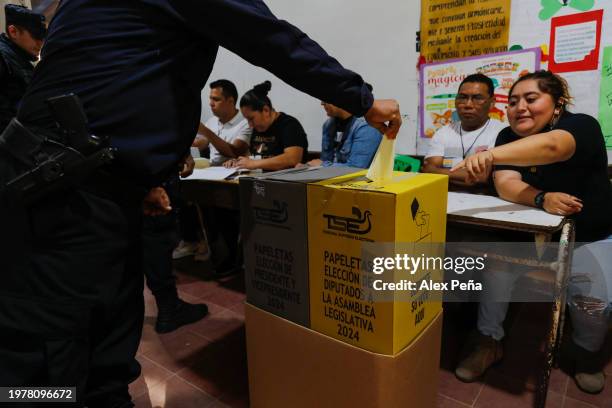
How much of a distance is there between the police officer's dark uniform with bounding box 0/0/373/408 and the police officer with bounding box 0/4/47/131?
3.62 feet

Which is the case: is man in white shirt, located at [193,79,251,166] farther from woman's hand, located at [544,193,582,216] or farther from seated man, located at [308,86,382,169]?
woman's hand, located at [544,193,582,216]

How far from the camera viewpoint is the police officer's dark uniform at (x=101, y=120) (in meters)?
0.71

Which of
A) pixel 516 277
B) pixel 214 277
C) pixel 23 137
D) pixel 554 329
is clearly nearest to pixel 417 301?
pixel 554 329

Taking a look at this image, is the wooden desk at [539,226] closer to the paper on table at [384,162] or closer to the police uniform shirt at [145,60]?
the paper on table at [384,162]

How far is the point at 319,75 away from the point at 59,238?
0.62 m

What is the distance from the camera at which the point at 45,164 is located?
69 centimetres

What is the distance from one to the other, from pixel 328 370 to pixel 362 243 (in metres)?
0.38

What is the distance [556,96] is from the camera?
1369mm

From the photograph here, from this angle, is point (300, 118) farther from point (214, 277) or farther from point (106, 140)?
point (106, 140)

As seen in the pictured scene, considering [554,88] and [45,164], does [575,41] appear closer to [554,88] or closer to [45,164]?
[554,88]

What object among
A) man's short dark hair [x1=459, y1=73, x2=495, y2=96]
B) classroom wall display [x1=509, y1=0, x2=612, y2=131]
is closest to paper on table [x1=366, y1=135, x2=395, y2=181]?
man's short dark hair [x1=459, y1=73, x2=495, y2=96]

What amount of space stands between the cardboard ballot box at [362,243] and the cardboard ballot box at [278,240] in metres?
0.03

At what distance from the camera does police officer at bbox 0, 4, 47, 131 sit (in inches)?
61.9

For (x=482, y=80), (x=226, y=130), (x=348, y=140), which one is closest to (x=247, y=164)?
(x=348, y=140)
